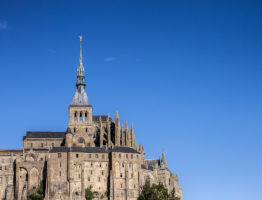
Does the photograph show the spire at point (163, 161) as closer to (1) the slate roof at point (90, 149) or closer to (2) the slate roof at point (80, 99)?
(1) the slate roof at point (90, 149)

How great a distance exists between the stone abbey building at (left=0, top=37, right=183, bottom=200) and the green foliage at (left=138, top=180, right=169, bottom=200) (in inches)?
54.6

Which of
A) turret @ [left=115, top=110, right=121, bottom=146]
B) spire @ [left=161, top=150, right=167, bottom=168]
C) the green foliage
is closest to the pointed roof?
turret @ [left=115, top=110, right=121, bottom=146]

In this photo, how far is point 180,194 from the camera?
149250 millimetres

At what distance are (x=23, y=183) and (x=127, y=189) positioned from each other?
23.3 m

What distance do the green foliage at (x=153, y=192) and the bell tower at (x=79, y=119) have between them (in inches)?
696

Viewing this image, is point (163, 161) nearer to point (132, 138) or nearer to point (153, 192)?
point (132, 138)

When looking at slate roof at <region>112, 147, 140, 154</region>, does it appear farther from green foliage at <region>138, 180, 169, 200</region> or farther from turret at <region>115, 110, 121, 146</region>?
green foliage at <region>138, 180, 169, 200</region>

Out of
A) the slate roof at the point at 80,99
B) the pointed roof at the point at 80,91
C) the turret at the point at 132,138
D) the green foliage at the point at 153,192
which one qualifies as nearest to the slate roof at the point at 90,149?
the turret at the point at 132,138

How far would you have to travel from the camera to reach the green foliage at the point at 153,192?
126188 millimetres

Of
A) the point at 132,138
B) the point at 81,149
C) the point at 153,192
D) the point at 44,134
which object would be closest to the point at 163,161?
the point at 132,138

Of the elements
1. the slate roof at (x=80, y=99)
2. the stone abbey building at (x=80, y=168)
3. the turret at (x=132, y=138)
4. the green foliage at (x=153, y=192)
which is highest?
the slate roof at (x=80, y=99)

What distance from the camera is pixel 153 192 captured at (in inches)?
4993

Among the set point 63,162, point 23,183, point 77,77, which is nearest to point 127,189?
point 63,162

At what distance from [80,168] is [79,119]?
1955 centimetres
